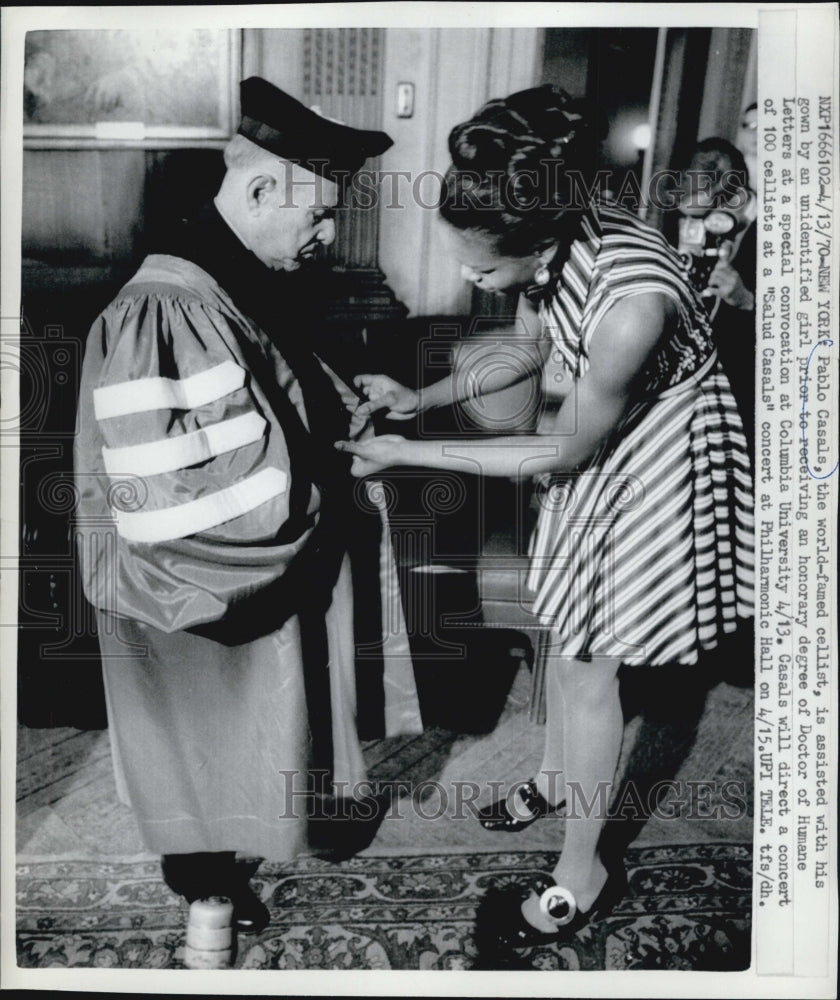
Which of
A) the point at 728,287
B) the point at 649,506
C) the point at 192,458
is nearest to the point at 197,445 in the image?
the point at 192,458

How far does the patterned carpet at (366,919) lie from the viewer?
4.54ft

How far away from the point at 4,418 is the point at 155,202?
14.1 inches

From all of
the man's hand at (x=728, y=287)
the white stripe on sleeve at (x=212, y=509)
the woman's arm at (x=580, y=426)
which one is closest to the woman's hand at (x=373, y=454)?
the woman's arm at (x=580, y=426)

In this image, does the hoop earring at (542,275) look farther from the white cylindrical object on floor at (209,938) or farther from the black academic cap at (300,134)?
the white cylindrical object on floor at (209,938)

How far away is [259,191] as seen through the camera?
1.32 meters

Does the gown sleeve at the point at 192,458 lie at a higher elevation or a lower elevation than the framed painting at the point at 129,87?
lower

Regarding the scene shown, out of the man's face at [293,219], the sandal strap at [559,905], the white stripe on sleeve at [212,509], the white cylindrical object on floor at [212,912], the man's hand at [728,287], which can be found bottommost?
the white cylindrical object on floor at [212,912]

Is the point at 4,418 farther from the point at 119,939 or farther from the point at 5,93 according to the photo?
the point at 119,939

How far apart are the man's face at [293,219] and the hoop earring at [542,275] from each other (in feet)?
0.90

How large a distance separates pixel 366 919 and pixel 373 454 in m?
0.64

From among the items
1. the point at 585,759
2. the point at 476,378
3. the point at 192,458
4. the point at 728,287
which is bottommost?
the point at 585,759

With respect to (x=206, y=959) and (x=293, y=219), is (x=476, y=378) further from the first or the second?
(x=206, y=959)

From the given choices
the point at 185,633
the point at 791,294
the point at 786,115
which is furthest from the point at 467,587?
the point at 786,115

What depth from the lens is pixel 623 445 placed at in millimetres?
1349
